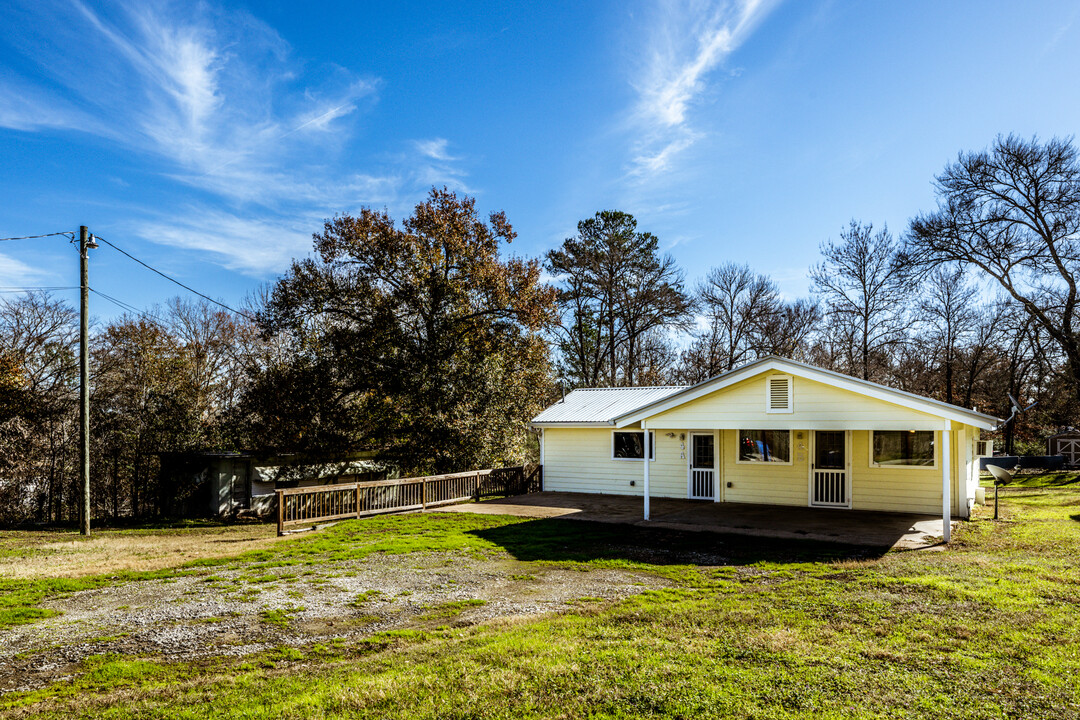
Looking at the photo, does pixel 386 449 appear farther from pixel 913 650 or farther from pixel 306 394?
pixel 913 650

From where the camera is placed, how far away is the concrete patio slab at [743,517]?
10.3m

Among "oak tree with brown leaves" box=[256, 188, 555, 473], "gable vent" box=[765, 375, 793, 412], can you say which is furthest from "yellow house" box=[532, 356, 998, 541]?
"oak tree with brown leaves" box=[256, 188, 555, 473]

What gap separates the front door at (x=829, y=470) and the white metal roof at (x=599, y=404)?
4.22m

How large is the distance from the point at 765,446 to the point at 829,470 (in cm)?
146

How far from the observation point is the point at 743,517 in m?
12.6

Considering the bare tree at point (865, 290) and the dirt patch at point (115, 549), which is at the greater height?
the bare tree at point (865, 290)

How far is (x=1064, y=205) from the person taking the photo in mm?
22109

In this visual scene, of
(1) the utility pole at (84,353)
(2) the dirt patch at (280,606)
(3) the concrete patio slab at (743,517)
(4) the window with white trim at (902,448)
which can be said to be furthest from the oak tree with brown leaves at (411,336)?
(4) the window with white trim at (902,448)

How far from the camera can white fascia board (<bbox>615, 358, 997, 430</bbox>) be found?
393 inches

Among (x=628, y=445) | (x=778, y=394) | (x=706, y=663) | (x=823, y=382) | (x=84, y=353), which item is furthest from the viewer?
(x=628, y=445)

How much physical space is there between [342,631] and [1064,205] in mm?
27875

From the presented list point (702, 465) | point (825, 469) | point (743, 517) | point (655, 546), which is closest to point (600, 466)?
point (702, 465)

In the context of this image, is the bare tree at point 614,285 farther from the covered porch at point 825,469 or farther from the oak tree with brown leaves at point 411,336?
the covered porch at point 825,469

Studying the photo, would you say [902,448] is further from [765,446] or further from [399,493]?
[399,493]
